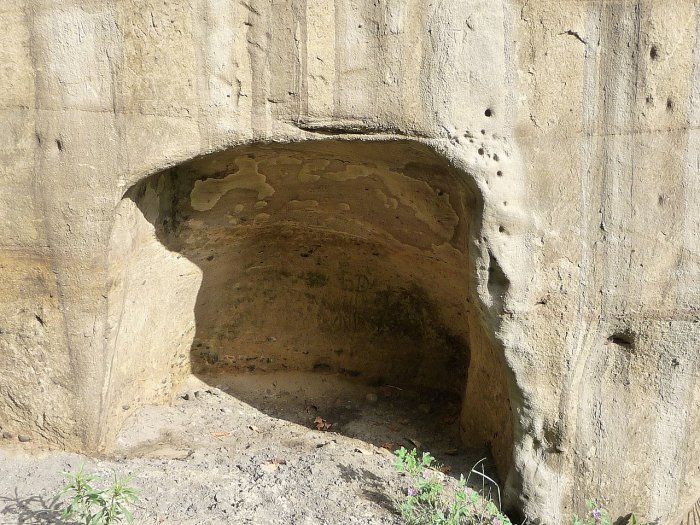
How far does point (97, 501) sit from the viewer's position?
2.82 meters

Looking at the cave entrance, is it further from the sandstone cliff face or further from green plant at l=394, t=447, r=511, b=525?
green plant at l=394, t=447, r=511, b=525

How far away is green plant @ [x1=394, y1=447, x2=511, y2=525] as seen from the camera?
3.06 m

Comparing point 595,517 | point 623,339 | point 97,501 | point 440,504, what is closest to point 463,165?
point 623,339

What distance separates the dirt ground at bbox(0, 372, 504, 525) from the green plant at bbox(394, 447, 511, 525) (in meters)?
0.08

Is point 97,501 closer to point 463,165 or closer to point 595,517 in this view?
point 463,165

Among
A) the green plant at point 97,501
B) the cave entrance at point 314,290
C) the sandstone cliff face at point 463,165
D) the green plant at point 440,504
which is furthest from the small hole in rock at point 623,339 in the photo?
the green plant at point 97,501

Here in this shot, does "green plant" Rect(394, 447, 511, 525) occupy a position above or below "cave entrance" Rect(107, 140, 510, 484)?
below

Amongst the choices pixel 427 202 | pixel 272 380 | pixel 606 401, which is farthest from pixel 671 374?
pixel 272 380

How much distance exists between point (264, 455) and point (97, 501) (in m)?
0.93

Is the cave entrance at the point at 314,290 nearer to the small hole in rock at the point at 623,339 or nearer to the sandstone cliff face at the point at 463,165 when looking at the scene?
the sandstone cliff face at the point at 463,165

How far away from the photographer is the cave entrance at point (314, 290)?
3.53 m

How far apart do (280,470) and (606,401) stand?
142 cm

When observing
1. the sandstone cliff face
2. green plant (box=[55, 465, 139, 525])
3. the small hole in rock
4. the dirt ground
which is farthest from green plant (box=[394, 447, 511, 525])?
green plant (box=[55, 465, 139, 525])

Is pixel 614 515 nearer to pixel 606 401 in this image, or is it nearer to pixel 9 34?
pixel 606 401
